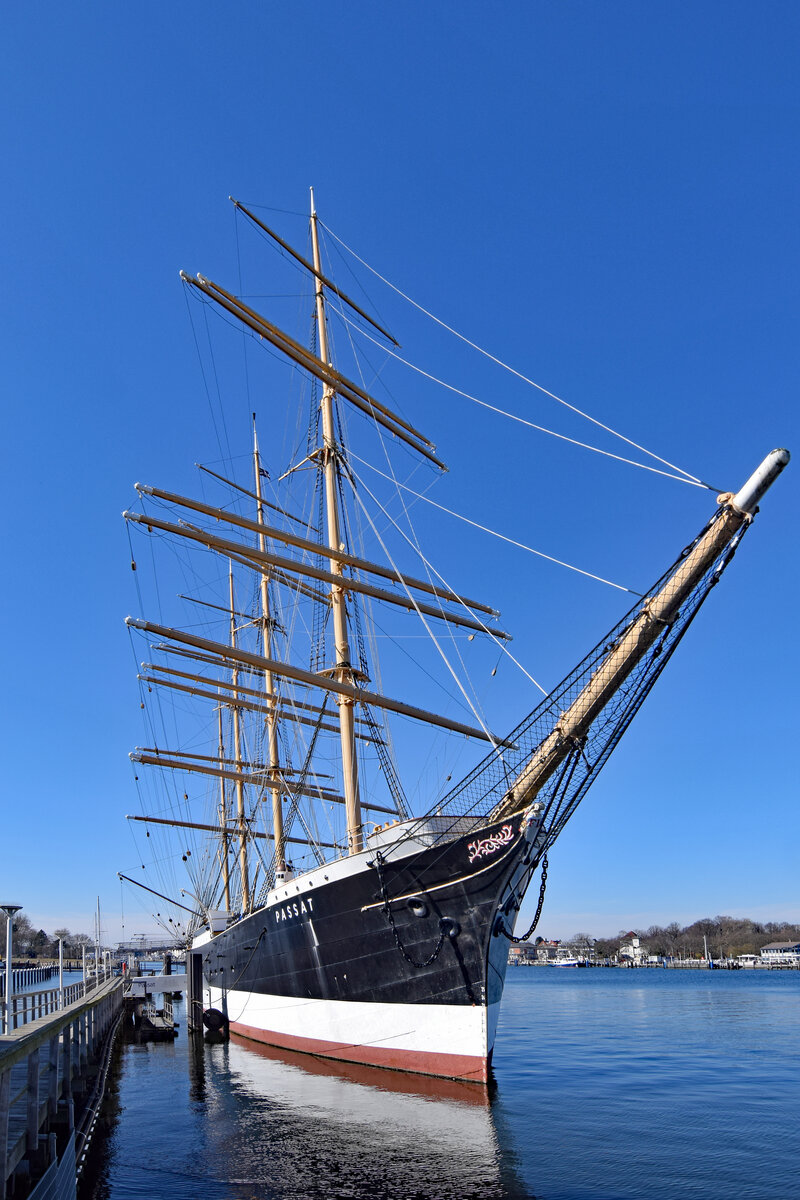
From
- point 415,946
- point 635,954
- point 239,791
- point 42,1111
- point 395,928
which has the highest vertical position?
point 239,791

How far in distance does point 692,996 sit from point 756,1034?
32554 mm

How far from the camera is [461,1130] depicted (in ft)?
45.1

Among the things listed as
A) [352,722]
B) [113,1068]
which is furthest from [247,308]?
[113,1068]

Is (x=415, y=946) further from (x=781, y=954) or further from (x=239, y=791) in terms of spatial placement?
(x=781, y=954)

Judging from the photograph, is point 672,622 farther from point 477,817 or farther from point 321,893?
point 321,893

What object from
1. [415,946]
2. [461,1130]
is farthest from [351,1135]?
[415,946]

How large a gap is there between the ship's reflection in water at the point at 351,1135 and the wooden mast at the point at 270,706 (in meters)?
11.0

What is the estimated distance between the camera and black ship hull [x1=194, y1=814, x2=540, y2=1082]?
1659 cm

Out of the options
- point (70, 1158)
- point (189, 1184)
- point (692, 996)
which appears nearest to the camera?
point (70, 1158)

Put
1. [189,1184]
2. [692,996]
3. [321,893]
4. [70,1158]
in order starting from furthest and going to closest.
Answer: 1. [692,996]
2. [321,893]
3. [189,1184]
4. [70,1158]

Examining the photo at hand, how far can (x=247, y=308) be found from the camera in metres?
25.7

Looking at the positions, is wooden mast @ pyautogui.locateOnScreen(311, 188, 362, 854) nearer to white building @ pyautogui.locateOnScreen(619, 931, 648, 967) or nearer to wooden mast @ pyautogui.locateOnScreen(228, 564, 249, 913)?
wooden mast @ pyautogui.locateOnScreen(228, 564, 249, 913)

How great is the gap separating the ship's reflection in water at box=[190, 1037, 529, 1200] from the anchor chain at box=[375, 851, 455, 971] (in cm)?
240

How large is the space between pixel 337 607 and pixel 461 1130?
15.2m
